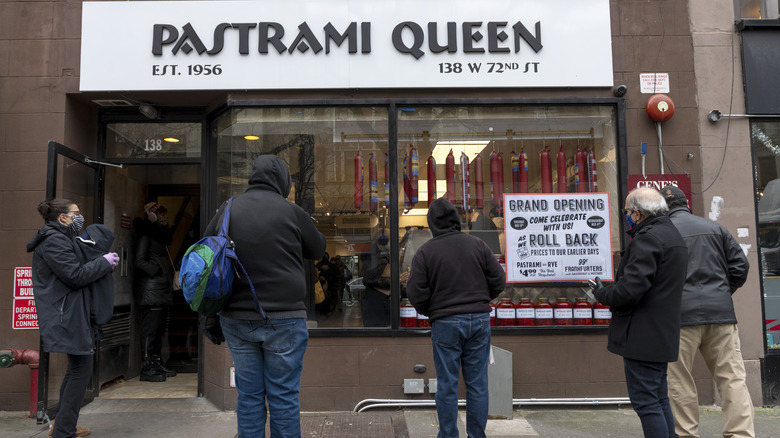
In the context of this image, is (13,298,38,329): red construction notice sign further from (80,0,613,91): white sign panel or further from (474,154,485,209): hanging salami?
(474,154,485,209): hanging salami

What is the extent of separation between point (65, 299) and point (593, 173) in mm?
4903

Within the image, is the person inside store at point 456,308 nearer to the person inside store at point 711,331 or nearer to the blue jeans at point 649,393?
the blue jeans at point 649,393

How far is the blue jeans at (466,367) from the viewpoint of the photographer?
3678mm

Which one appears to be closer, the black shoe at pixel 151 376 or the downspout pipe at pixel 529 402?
the downspout pipe at pixel 529 402

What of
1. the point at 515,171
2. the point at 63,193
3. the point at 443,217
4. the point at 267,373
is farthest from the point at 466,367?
the point at 63,193

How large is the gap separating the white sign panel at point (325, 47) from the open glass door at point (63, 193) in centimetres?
79

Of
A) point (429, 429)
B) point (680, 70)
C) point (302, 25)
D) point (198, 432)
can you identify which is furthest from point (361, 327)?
point (680, 70)

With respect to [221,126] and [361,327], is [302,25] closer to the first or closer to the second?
[221,126]

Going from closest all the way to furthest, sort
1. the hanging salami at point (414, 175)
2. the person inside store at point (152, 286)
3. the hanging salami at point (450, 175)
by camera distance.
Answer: the hanging salami at point (414, 175) < the hanging salami at point (450, 175) < the person inside store at point (152, 286)

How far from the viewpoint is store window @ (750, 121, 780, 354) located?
5434 millimetres

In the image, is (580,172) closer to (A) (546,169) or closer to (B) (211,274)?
(A) (546,169)

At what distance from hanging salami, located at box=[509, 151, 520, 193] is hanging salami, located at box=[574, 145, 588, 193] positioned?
579 mm

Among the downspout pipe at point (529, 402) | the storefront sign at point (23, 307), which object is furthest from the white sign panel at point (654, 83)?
the storefront sign at point (23, 307)

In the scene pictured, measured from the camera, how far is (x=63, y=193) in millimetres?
5375
